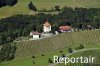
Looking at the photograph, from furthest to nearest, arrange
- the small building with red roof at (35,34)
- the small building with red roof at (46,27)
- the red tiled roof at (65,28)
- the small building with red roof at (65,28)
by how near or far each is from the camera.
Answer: the small building with red roof at (46,27)
the red tiled roof at (65,28)
the small building with red roof at (65,28)
the small building with red roof at (35,34)

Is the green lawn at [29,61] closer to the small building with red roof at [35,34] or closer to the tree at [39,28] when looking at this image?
the small building with red roof at [35,34]

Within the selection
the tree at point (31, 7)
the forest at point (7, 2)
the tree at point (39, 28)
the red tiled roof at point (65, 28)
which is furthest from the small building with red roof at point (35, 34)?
the forest at point (7, 2)

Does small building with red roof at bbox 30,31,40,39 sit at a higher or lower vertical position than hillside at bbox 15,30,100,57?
higher

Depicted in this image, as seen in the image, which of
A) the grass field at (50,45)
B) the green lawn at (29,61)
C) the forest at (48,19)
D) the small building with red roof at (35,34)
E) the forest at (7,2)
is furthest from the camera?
the forest at (7,2)

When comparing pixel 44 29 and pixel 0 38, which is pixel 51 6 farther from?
pixel 0 38

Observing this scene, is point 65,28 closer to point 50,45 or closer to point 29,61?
point 50,45

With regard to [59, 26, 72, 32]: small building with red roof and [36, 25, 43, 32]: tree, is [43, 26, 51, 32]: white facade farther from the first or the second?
[59, 26, 72, 32]: small building with red roof

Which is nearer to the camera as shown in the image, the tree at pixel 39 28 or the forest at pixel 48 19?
the forest at pixel 48 19

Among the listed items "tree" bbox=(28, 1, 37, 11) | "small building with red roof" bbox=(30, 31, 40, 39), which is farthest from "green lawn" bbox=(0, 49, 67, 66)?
"tree" bbox=(28, 1, 37, 11)
